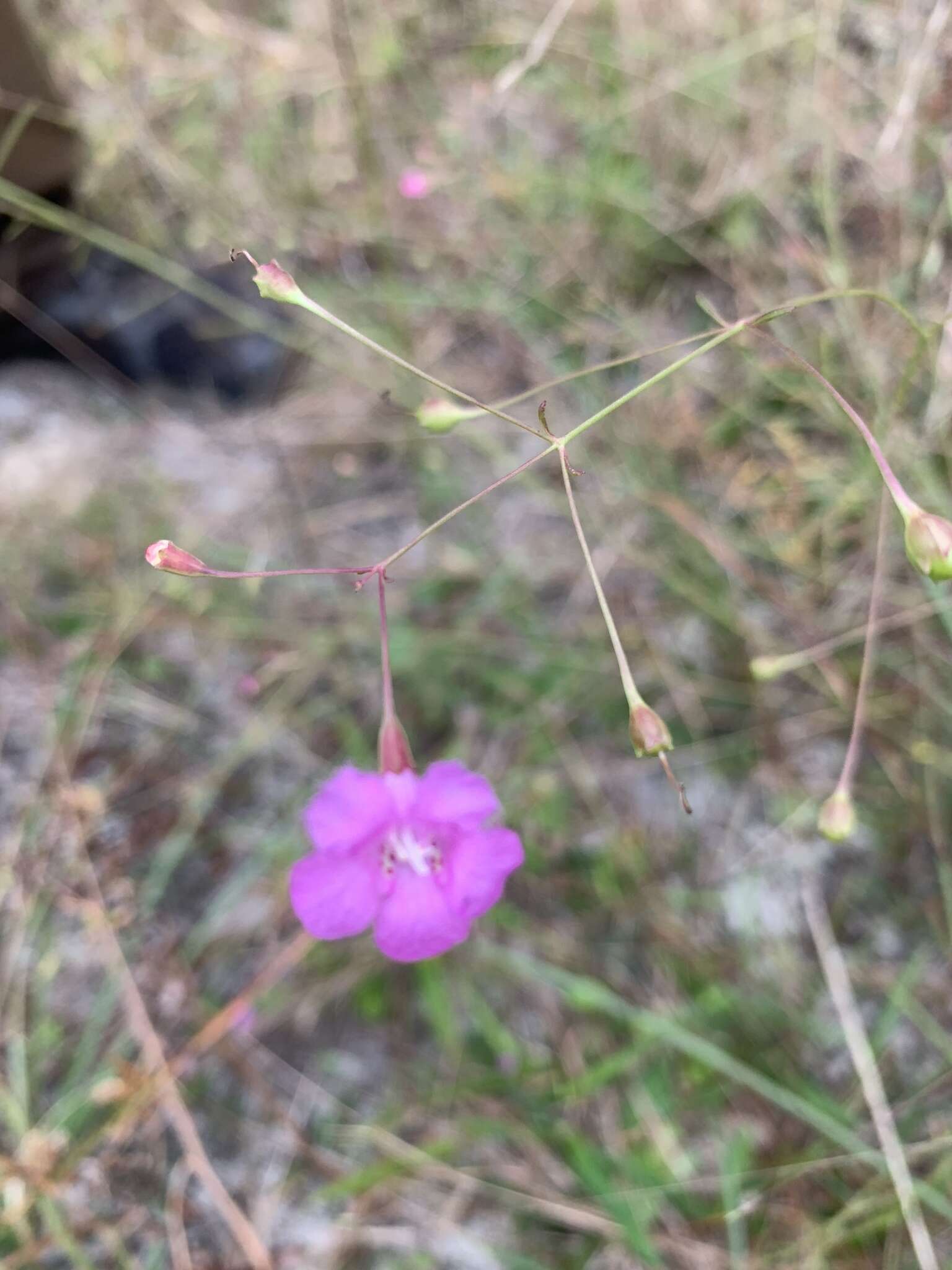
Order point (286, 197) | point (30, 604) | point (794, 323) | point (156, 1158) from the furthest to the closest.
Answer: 1. point (286, 197)
2. point (30, 604)
3. point (794, 323)
4. point (156, 1158)

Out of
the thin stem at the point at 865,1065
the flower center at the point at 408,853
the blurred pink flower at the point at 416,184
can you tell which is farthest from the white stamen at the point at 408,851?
the blurred pink flower at the point at 416,184

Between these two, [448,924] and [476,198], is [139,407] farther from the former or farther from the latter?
[448,924]

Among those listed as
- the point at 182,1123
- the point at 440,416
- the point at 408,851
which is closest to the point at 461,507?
the point at 440,416

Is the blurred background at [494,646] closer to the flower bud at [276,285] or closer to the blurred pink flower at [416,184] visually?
the blurred pink flower at [416,184]

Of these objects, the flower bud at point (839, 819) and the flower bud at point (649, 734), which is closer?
the flower bud at point (649, 734)

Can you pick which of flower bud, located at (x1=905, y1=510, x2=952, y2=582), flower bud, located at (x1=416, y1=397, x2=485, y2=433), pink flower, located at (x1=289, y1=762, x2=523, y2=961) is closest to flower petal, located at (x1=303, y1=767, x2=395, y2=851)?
pink flower, located at (x1=289, y1=762, x2=523, y2=961)

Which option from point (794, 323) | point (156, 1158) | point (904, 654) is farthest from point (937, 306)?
point (156, 1158)
